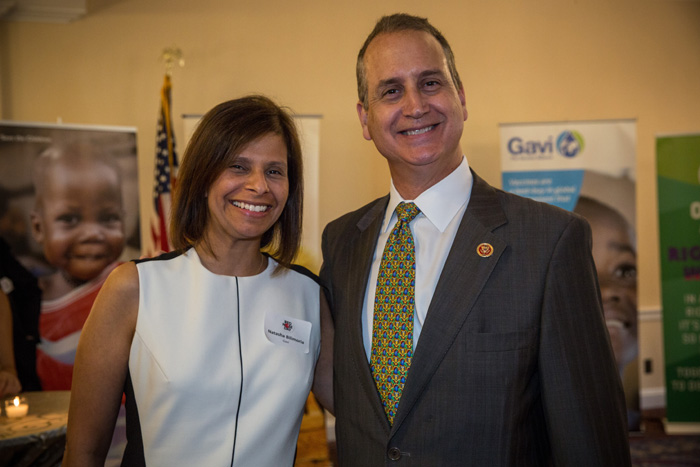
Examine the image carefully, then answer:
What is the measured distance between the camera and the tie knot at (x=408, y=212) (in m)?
1.80

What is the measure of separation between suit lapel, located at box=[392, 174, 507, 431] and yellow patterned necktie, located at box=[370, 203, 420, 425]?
7cm

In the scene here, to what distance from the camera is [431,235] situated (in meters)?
1.77

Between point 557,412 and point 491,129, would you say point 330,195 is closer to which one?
point 491,129

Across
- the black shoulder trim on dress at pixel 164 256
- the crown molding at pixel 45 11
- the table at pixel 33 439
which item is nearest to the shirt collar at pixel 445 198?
the black shoulder trim on dress at pixel 164 256

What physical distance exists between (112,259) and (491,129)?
3.69 metres

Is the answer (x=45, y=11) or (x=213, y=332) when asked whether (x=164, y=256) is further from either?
→ (x=45, y=11)

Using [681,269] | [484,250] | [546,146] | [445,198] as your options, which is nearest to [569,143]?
[546,146]

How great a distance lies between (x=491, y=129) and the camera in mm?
5859

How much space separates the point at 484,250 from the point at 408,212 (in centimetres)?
28

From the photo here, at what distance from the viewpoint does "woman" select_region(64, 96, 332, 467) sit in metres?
1.71

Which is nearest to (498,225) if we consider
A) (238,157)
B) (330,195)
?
(238,157)

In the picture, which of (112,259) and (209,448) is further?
(112,259)

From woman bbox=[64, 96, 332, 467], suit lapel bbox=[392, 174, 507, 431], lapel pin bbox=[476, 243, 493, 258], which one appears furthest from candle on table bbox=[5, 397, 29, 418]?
lapel pin bbox=[476, 243, 493, 258]

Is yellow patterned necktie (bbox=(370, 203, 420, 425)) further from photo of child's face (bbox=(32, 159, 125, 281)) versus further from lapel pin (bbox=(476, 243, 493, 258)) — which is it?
photo of child's face (bbox=(32, 159, 125, 281))
